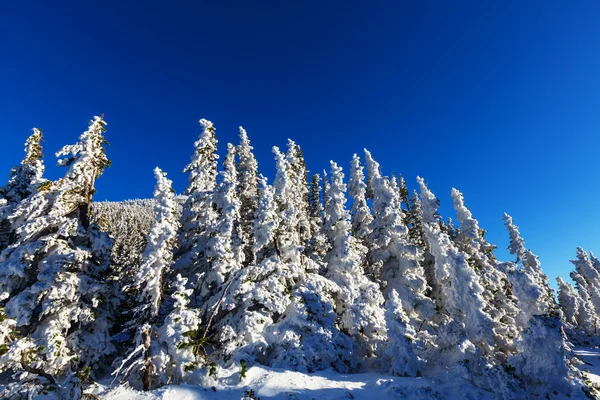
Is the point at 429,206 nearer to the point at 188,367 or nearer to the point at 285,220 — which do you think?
the point at 285,220

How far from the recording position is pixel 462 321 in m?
20.3

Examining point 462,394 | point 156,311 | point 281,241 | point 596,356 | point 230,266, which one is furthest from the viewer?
point 596,356

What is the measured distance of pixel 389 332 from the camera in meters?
17.2

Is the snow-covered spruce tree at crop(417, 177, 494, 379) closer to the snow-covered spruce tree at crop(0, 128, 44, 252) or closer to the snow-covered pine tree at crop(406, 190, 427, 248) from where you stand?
the snow-covered pine tree at crop(406, 190, 427, 248)

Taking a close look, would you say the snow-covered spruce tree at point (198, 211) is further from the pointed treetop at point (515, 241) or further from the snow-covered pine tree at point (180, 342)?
the pointed treetop at point (515, 241)

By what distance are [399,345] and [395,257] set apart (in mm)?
13009

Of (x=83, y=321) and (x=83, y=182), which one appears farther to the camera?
(x=83, y=182)

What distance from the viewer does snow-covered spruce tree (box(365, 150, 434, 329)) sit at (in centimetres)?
2433

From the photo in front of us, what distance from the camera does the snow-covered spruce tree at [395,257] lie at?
958 inches

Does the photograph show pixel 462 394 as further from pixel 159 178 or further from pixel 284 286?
pixel 159 178

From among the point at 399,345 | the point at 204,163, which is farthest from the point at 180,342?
the point at 204,163

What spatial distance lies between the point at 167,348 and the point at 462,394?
13.9 meters

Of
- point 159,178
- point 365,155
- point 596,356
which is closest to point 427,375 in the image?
point 159,178

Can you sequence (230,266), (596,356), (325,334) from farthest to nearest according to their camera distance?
(596,356), (230,266), (325,334)
